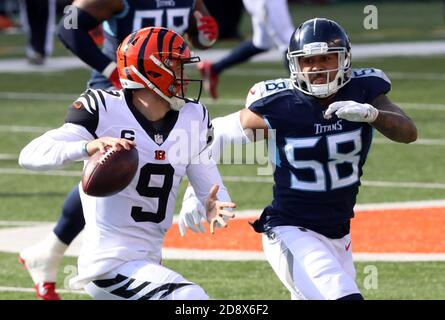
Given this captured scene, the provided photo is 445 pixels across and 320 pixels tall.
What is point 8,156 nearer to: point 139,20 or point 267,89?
point 139,20

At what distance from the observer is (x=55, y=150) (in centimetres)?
568

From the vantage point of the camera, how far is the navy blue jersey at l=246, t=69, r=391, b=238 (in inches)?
246

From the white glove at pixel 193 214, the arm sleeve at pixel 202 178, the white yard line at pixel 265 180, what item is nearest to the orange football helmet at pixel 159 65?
the arm sleeve at pixel 202 178

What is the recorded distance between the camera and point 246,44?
15672 mm

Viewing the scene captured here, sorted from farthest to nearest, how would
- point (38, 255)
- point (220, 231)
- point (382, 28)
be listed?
point (382, 28), point (220, 231), point (38, 255)

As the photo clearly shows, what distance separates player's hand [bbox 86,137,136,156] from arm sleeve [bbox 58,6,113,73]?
8.86ft

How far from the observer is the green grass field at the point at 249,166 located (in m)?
7.78

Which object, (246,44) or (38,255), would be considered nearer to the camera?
(38,255)

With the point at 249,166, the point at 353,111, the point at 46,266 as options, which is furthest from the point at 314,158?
the point at 249,166

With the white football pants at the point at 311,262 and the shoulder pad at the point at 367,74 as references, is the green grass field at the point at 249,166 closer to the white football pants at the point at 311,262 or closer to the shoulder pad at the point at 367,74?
the white football pants at the point at 311,262

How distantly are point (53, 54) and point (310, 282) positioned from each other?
16032 millimetres

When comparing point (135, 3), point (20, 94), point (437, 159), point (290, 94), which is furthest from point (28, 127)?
point (290, 94)

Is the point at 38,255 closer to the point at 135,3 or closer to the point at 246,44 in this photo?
the point at 135,3

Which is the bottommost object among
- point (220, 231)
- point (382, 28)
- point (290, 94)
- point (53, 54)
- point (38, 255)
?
point (382, 28)
